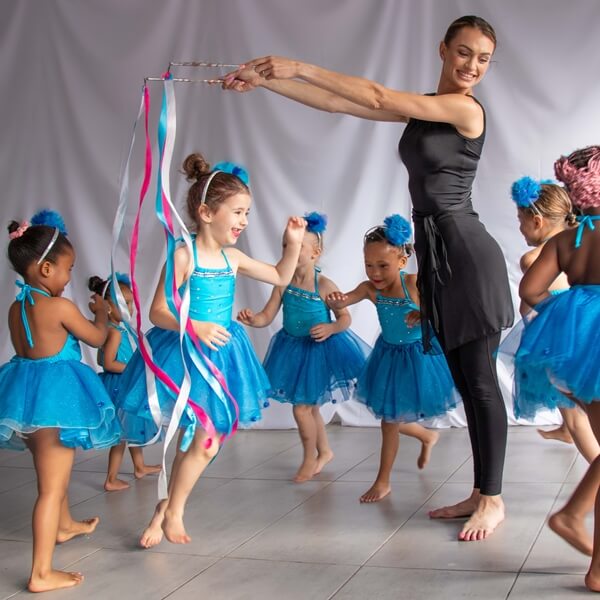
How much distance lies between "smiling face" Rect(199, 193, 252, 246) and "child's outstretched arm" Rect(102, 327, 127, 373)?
0.88 meters

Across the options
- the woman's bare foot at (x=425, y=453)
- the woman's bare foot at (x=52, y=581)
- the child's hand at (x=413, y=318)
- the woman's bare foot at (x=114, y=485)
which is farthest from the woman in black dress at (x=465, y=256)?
the woman's bare foot at (x=114, y=485)

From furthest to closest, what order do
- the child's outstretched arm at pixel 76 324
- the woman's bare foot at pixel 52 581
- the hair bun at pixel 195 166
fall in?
the hair bun at pixel 195 166 < the child's outstretched arm at pixel 76 324 < the woman's bare foot at pixel 52 581

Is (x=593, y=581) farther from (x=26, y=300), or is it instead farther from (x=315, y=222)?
(x=315, y=222)

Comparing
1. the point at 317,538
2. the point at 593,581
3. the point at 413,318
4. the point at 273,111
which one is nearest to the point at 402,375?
the point at 413,318

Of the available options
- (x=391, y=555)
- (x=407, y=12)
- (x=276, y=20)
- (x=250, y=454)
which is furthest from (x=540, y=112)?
(x=391, y=555)

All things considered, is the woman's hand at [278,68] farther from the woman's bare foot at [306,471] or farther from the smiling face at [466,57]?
the woman's bare foot at [306,471]

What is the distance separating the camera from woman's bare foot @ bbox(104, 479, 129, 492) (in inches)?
135

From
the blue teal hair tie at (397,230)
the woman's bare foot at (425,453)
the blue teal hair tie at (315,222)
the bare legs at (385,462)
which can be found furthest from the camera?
the blue teal hair tie at (315,222)

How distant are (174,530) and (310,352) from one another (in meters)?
1.18

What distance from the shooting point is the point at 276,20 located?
4668 mm

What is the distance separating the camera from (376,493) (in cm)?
313

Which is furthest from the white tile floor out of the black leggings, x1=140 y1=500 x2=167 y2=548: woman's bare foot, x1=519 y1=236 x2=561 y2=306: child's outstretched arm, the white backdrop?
the white backdrop

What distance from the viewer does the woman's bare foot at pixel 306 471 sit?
3459 millimetres

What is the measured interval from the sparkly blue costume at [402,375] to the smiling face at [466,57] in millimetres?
960
